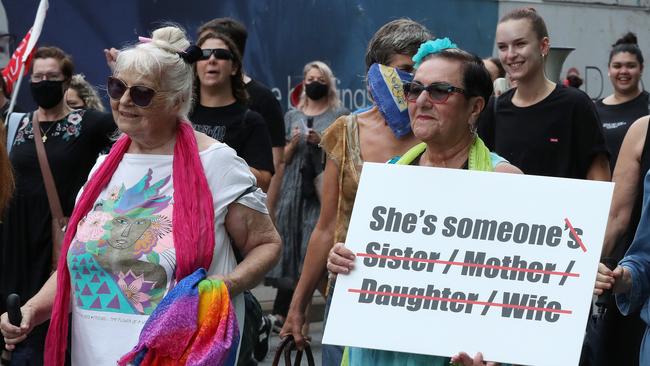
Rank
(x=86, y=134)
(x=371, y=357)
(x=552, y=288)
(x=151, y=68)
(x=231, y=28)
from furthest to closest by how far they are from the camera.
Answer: (x=231, y=28), (x=86, y=134), (x=151, y=68), (x=371, y=357), (x=552, y=288)

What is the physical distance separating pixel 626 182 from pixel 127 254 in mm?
2575

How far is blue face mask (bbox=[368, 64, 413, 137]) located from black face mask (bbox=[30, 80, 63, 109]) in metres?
2.43

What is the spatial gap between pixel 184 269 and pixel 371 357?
68 cm

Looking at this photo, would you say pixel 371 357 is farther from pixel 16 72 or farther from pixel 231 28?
pixel 16 72

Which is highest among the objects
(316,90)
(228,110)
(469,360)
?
(316,90)

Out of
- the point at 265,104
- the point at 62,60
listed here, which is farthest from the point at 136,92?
the point at 265,104

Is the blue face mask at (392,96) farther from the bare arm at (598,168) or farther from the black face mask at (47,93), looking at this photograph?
the black face mask at (47,93)

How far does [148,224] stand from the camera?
4191 millimetres

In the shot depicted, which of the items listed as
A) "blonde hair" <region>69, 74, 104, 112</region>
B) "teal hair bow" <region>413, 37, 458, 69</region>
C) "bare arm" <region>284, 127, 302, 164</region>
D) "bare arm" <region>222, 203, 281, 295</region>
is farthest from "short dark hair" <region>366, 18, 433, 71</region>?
"bare arm" <region>284, 127, 302, 164</region>

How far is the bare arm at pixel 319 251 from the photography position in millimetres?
4844

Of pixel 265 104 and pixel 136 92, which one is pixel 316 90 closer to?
pixel 265 104

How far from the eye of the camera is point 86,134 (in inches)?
262

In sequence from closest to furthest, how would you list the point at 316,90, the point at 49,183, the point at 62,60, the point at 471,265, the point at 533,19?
1. the point at 471,265
2. the point at 533,19
3. the point at 49,183
4. the point at 62,60
5. the point at 316,90

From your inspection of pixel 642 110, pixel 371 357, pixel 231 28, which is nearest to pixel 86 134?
pixel 231 28
